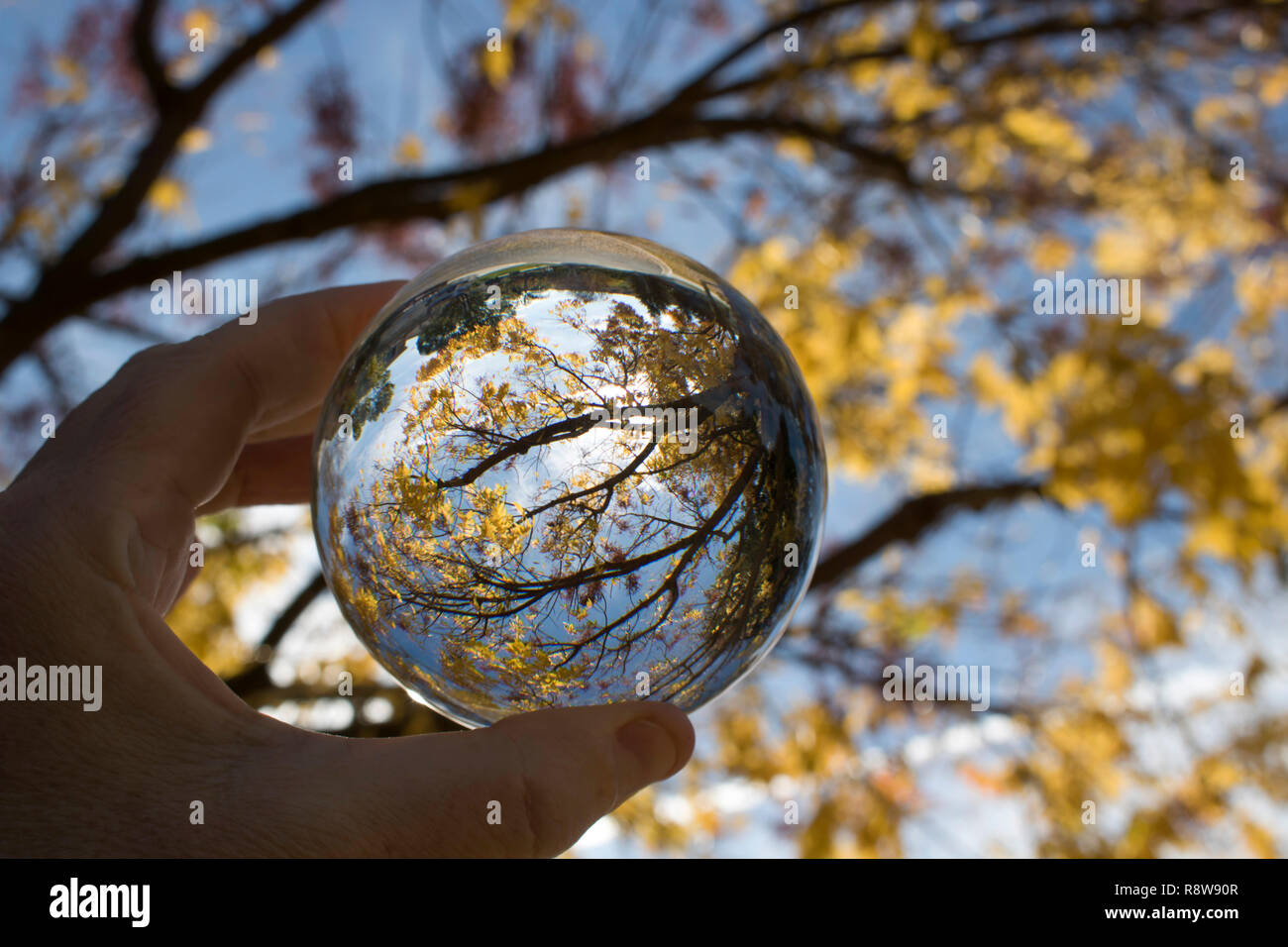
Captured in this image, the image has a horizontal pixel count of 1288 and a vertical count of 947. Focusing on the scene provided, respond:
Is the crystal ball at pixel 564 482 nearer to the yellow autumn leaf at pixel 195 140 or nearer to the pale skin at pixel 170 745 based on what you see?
the pale skin at pixel 170 745

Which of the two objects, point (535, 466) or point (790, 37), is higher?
point (790, 37)

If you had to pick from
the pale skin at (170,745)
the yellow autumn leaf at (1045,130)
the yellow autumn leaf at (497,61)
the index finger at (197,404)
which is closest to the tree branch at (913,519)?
the yellow autumn leaf at (1045,130)

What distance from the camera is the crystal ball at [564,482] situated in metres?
0.97

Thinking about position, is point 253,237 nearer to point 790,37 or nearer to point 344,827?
point 790,37

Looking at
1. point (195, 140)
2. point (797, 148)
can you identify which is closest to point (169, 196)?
point (195, 140)

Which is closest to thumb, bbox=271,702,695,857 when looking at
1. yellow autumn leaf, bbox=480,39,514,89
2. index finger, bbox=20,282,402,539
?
index finger, bbox=20,282,402,539

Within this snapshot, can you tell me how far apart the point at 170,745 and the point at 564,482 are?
26.5 inches

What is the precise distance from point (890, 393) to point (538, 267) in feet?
11.0

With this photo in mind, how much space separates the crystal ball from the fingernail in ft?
0.17

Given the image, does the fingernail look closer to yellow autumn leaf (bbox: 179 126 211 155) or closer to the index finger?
the index finger

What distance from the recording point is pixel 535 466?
95 cm

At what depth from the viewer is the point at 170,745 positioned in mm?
1118

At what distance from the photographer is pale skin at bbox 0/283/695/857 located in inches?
40.4
